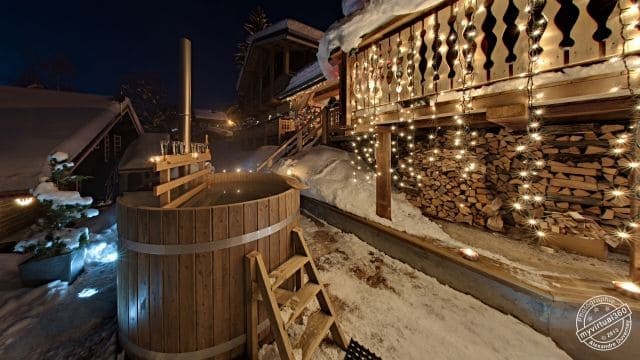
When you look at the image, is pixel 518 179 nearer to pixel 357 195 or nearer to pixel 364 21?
pixel 357 195

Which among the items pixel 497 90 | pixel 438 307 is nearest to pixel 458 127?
pixel 497 90

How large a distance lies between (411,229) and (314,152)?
17.5 ft

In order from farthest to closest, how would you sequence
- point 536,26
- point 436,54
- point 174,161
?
point 436,54 → point 174,161 → point 536,26

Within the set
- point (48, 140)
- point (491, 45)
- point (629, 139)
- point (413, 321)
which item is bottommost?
point (413, 321)

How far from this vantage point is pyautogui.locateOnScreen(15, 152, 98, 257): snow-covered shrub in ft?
16.0

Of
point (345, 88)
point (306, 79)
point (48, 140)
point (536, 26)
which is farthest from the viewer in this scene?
point (306, 79)

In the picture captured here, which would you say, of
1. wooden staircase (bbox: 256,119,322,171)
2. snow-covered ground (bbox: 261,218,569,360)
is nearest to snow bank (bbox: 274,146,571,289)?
snow-covered ground (bbox: 261,218,569,360)

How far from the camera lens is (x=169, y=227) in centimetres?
249

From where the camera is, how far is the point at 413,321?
330 centimetres

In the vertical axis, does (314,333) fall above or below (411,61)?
below

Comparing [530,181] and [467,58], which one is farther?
[530,181]

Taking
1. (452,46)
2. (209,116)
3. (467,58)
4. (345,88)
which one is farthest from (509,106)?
(209,116)

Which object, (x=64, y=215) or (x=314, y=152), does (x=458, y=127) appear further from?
(x=64, y=215)

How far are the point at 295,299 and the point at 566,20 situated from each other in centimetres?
523
